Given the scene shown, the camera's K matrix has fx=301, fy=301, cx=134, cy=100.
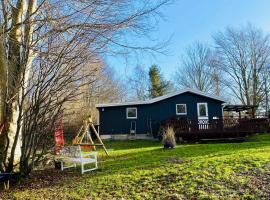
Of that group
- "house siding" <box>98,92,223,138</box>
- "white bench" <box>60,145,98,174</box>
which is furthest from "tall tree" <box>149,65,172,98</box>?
"white bench" <box>60,145,98,174</box>

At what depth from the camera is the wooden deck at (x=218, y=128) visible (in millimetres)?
16141

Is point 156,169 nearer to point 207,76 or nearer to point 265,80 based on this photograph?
point 265,80

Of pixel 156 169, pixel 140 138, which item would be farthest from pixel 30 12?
pixel 140 138

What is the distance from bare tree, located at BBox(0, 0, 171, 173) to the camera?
18.4 ft

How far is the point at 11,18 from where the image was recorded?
6098mm

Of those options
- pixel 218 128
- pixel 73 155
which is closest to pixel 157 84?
pixel 218 128

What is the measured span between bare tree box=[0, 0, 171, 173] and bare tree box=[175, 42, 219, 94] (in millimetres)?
32126

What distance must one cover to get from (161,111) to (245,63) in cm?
1730

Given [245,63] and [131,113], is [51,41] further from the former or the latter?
[245,63]

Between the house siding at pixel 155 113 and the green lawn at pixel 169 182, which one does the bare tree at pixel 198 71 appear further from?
the green lawn at pixel 169 182

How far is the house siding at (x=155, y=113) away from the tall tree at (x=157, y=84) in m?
14.6

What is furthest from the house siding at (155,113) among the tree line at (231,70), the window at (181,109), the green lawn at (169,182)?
the green lawn at (169,182)

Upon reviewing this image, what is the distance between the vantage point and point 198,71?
38.3m

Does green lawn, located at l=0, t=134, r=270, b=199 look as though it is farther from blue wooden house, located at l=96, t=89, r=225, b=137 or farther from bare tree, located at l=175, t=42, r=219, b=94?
bare tree, located at l=175, t=42, r=219, b=94
